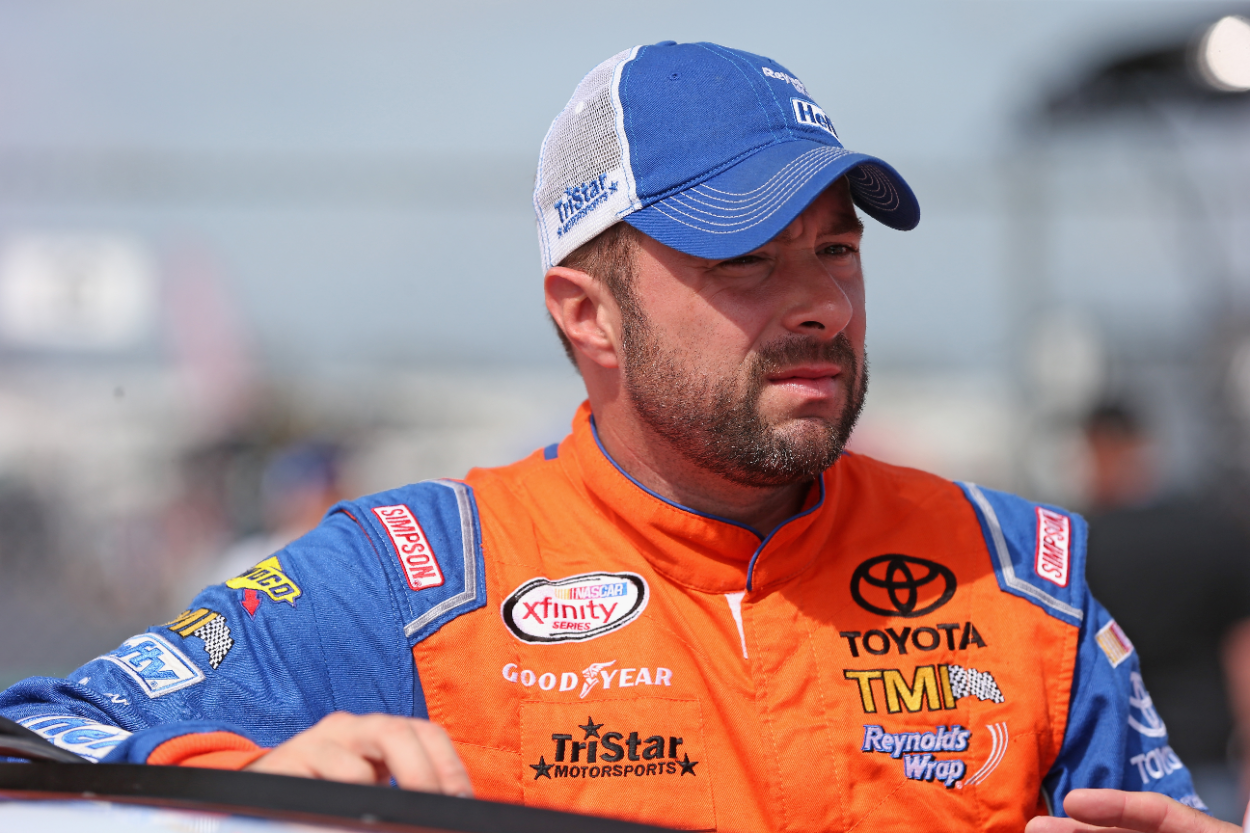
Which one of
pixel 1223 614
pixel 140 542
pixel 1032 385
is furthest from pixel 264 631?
pixel 1032 385

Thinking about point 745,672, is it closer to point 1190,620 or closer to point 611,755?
point 611,755

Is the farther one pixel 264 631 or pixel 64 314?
pixel 64 314

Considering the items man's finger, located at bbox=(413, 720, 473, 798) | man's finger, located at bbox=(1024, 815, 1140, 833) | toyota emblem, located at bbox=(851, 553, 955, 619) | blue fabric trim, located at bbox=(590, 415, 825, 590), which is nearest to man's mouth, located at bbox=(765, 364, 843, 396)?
blue fabric trim, located at bbox=(590, 415, 825, 590)

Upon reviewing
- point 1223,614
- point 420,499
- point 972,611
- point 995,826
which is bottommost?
point 1223,614

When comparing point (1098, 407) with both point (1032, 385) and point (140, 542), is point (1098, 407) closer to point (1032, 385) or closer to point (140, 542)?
point (1032, 385)

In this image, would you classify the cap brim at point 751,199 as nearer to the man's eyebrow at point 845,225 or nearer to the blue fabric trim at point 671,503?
the man's eyebrow at point 845,225

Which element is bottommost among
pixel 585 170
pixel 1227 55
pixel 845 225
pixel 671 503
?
pixel 671 503

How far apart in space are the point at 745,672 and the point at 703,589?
15cm

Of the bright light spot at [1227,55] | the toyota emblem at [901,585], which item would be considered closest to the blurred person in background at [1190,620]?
the toyota emblem at [901,585]

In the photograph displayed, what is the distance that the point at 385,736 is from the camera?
3.68ft

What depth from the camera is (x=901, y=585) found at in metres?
1.86

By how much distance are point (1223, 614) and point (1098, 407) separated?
39.9 inches

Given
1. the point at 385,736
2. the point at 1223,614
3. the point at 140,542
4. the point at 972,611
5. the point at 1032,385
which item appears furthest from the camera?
the point at 1032,385

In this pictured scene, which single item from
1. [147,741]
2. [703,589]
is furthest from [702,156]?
[147,741]
